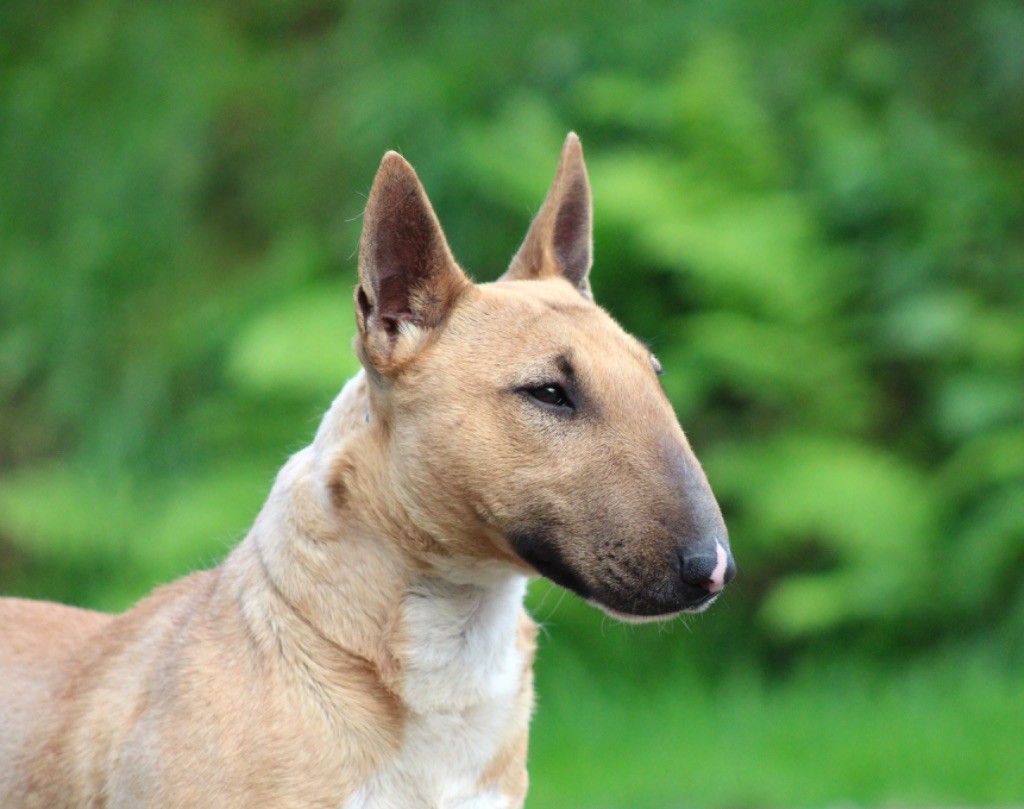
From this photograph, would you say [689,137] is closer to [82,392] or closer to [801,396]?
[801,396]

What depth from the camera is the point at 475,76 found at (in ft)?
36.5

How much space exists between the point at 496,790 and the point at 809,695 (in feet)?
17.2

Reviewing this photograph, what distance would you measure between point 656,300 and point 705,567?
6.56 metres

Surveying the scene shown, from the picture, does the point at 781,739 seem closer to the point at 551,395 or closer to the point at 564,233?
the point at 564,233

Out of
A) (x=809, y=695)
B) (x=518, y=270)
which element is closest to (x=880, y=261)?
(x=809, y=695)

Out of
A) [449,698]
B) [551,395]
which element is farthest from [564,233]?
[449,698]

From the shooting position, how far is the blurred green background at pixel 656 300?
8.98 m

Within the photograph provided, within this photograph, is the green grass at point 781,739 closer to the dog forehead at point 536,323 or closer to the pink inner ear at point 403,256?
the dog forehead at point 536,323

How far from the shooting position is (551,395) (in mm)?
3867

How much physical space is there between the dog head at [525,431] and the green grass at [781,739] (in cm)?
386

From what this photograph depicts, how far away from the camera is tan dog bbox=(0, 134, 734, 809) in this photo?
3.75 m

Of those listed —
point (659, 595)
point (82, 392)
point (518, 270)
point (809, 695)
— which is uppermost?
point (518, 270)

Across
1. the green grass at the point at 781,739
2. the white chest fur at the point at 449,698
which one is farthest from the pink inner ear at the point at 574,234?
the green grass at the point at 781,739

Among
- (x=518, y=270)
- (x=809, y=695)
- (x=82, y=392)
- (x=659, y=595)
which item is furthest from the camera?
(x=82, y=392)
